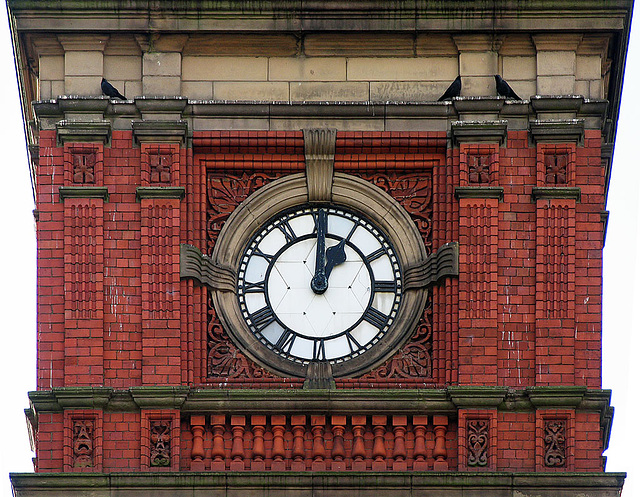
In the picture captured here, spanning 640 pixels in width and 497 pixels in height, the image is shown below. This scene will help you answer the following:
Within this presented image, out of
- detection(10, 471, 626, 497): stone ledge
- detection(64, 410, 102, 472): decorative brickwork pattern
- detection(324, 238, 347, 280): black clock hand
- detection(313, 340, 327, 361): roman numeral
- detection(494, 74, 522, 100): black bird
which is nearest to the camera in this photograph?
detection(10, 471, 626, 497): stone ledge

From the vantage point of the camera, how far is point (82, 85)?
143 ft

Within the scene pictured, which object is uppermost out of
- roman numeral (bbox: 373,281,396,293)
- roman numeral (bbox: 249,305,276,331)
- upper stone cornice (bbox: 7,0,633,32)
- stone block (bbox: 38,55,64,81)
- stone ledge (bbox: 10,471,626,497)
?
upper stone cornice (bbox: 7,0,633,32)

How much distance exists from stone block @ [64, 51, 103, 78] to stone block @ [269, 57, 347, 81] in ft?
7.64

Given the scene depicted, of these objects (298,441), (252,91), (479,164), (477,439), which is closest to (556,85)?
(479,164)

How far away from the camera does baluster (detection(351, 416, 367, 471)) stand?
138 feet

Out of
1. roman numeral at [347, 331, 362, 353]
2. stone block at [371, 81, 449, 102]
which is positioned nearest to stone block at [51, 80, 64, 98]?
stone block at [371, 81, 449, 102]

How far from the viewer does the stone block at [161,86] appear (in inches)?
1721

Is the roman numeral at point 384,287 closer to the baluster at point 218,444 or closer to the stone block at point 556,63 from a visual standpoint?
the baluster at point 218,444

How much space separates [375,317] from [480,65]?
3.74m

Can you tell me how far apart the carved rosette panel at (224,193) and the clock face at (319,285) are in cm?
49

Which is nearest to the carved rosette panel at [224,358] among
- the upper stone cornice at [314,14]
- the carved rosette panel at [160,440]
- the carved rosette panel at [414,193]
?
the carved rosette panel at [160,440]

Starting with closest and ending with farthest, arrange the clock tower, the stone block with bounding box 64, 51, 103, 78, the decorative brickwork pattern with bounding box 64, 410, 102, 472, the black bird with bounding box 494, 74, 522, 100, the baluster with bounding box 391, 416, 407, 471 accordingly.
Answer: the decorative brickwork pattern with bounding box 64, 410, 102, 472 < the clock tower < the baluster with bounding box 391, 416, 407, 471 < the black bird with bounding box 494, 74, 522, 100 < the stone block with bounding box 64, 51, 103, 78

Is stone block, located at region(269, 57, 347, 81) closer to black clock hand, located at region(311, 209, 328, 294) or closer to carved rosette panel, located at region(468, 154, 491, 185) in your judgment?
black clock hand, located at region(311, 209, 328, 294)

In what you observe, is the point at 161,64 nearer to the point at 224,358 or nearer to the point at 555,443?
the point at 224,358
